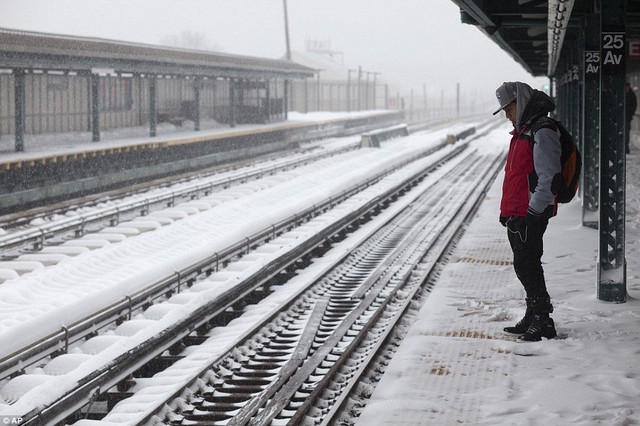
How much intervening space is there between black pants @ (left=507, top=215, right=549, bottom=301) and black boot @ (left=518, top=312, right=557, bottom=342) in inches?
7.8

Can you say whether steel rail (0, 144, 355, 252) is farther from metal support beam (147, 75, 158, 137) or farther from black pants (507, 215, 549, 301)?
black pants (507, 215, 549, 301)

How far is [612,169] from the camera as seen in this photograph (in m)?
8.41

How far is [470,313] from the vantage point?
326 inches

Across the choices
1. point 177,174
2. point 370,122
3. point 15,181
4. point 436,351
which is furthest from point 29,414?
point 370,122

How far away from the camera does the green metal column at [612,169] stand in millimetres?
8203

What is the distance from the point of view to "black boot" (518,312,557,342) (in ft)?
23.1

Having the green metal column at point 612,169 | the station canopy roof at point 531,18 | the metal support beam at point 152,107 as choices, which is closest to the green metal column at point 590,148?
the station canopy roof at point 531,18

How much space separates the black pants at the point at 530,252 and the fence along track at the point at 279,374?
4.51 ft

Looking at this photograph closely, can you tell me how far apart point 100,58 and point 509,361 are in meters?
18.6

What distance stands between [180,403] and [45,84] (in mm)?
18849

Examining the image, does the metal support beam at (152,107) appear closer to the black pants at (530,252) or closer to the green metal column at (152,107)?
the green metal column at (152,107)

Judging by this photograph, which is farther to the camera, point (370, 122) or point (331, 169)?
point (370, 122)

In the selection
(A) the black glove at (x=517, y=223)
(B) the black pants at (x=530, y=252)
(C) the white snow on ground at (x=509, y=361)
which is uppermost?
(A) the black glove at (x=517, y=223)

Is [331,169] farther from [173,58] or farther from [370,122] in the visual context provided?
[370,122]
